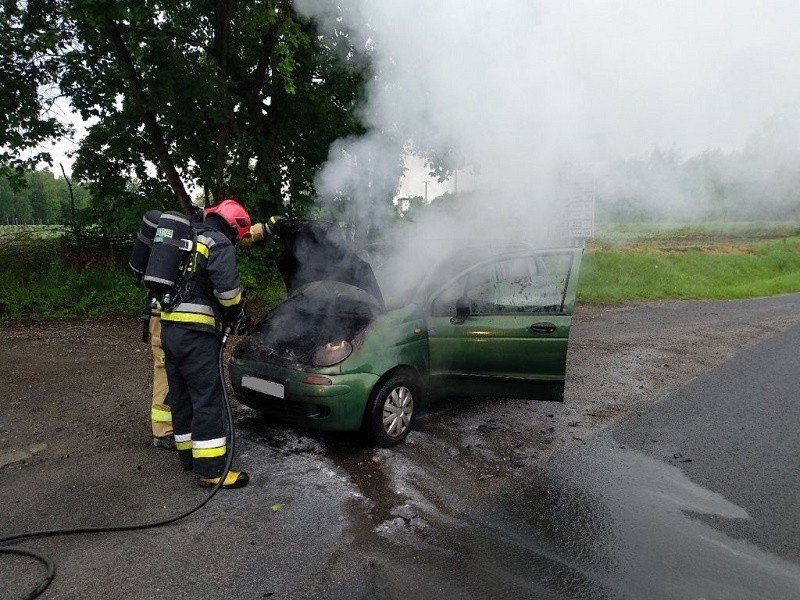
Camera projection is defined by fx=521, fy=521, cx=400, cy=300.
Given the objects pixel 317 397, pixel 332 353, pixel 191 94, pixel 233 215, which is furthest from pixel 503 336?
pixel 191 94

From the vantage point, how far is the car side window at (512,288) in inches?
180

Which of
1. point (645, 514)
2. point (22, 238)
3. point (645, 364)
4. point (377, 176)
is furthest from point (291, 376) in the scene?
point (22, 238)

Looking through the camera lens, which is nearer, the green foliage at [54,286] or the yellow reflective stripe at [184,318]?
the yellow reflective stripe at [184,318]

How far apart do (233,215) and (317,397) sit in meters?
1.46

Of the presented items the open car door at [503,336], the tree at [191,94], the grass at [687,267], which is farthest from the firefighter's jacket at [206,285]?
the grass at [687,267]

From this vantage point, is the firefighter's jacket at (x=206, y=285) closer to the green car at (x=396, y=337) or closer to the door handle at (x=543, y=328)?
the green car at (x=396, y=337)

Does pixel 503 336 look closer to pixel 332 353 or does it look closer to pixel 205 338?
pixel 332 353

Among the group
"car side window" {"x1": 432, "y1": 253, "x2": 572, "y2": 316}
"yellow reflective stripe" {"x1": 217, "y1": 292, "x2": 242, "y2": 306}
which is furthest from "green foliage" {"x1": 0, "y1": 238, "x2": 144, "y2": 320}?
"car side window" {"x1": 432, "y1": 253, "x2": 572, "y2": 316}

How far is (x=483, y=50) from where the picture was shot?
5035 millimetres

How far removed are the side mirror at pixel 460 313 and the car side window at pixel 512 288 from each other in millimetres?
66

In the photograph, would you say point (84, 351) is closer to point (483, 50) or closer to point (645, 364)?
point (483, 50)

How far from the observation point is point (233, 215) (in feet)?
12.4

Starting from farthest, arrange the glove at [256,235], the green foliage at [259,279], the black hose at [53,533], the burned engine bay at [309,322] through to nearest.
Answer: the green foliage at [259,279]
the burned engine bay at [309,322]
the glove at [256,235]
the black hose at [53,533]

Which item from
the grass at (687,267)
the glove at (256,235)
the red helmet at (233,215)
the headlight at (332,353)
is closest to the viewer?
the red helmet at (233,215)
